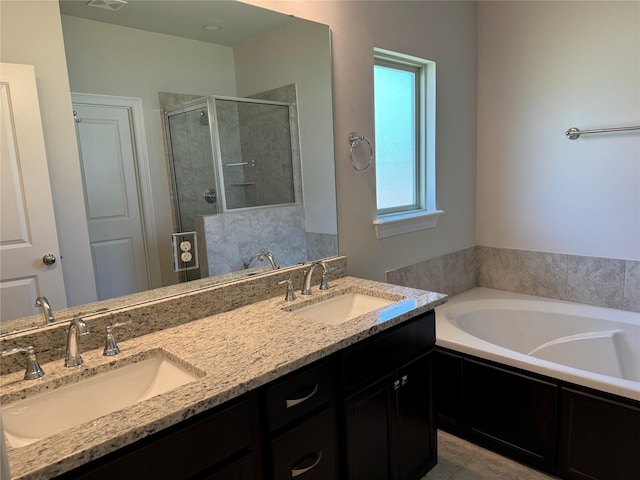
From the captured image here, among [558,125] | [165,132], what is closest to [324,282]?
[165,132]

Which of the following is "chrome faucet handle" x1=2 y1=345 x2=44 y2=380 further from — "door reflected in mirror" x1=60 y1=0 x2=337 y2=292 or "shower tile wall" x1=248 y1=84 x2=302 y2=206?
"shower tile wall" x1=248 y1=84 x2=302 y2=206

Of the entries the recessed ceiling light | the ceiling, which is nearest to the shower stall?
the ceiling

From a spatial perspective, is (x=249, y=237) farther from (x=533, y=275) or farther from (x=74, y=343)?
(x=533, y=275)

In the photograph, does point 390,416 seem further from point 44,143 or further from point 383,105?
point 383,105

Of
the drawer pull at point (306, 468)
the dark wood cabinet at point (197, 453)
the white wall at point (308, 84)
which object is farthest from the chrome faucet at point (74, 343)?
the white wall at point (308, 84)

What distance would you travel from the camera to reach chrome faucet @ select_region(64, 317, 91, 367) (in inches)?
50.1

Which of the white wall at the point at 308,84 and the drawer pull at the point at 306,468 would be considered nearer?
the drawer pull at the point at 306,468

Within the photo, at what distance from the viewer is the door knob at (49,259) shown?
4.40ft

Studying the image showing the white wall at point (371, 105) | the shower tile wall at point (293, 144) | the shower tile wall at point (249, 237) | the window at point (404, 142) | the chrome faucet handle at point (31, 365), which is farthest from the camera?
the window at point (404, 142)

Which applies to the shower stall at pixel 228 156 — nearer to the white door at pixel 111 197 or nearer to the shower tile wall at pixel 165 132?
the shower tile wall at pixel 165 132

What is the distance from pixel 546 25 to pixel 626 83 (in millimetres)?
602

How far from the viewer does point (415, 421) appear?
6.10 feet

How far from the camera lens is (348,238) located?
2275 mm

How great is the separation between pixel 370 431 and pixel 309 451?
0.32 meters
